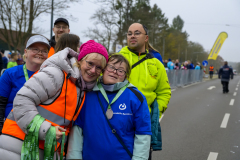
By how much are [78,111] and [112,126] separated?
0.31 m

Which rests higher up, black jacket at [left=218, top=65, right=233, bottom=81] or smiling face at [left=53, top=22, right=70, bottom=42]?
smiling face at [left=53, top=22, right=70, bottom=42]

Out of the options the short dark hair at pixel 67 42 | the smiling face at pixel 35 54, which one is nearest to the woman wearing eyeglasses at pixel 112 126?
the short dark hair at pixel 67 42

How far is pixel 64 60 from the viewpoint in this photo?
6.40ft

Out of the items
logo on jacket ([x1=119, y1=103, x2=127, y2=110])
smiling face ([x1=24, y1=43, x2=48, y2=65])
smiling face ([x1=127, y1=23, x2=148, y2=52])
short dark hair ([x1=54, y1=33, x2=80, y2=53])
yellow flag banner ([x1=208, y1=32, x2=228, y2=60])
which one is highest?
yellow flag banner ([x1=208, y1=32, x2=228, y2=60])

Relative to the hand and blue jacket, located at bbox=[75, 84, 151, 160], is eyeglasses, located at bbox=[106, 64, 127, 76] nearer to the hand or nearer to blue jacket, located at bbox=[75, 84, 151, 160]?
blue jacket, located at bbox=[75, 84, 151, 160]

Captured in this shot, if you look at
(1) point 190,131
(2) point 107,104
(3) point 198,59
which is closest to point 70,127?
(2) point 107,104

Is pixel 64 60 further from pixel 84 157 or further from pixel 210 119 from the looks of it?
pixel 210 119

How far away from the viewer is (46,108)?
6.07 ft

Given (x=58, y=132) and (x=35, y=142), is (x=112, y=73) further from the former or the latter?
(x=35, y=142)

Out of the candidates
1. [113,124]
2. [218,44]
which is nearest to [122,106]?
[113,124]

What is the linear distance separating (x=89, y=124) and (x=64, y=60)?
22.9 inches

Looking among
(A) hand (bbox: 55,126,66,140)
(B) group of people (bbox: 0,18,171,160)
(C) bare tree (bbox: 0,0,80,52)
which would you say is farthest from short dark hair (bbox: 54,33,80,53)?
(C) bare tree (bbox: 0,0,80,52)

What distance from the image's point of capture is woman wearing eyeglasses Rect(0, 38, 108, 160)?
1782mm

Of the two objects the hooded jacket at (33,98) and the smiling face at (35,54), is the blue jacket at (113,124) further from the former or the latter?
the smiling face at (35,54)
